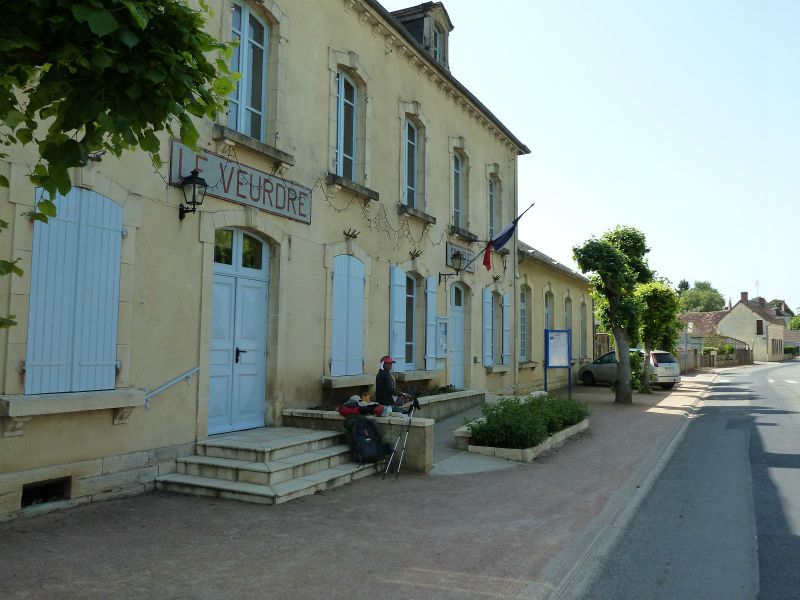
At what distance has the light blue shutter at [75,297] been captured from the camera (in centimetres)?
598

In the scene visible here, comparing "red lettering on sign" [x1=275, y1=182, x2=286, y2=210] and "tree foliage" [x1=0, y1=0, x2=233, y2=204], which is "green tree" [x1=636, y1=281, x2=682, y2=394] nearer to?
"red lettering on sign" [x1=275, y1=182, x2=286, y2=210]

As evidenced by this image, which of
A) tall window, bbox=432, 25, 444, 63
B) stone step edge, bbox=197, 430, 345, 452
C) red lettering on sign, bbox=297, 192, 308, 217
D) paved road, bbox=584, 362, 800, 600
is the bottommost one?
paved road, bbox=584, 362, 800, 600

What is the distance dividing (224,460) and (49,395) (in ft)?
6.55

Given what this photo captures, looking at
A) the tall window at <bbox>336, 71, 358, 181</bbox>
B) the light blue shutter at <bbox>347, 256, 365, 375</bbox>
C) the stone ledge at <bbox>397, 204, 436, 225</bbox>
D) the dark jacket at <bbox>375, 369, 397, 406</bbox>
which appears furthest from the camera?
the stone ledge at <bbox>397, 204, 436, 225</bbox>

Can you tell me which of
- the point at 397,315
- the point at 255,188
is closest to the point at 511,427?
the point at 397,315

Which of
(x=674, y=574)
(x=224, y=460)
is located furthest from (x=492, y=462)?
(x=674, y=574)

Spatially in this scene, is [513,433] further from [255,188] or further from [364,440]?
[255,188]

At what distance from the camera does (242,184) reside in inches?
326

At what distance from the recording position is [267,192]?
8688mm

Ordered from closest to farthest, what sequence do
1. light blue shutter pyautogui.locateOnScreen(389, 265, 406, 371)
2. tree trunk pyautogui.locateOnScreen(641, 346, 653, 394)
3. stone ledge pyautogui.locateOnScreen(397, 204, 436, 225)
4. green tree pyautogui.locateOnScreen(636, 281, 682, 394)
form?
light blue shutter pyautogui.locateOnScreen(389, 265, 406, 371)
stone ledge pyautogui.locateOnScreen(397, 204, 436, 225)
tree trunk pyautogui.locateOnScreen(641, 346, 653, 394)
green tree pyautogui.locateOnScreen(636, 281, 682, 394)

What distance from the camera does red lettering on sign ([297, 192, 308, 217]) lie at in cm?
933

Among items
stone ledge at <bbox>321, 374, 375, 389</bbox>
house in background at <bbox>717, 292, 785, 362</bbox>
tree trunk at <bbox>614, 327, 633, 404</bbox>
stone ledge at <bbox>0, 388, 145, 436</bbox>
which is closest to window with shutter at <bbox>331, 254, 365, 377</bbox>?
stone ledge at <bbox>321, 374, 375, 389</bbox>

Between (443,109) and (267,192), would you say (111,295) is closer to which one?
(267,192)

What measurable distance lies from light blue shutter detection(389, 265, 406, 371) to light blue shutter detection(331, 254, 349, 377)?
5.02 ft
